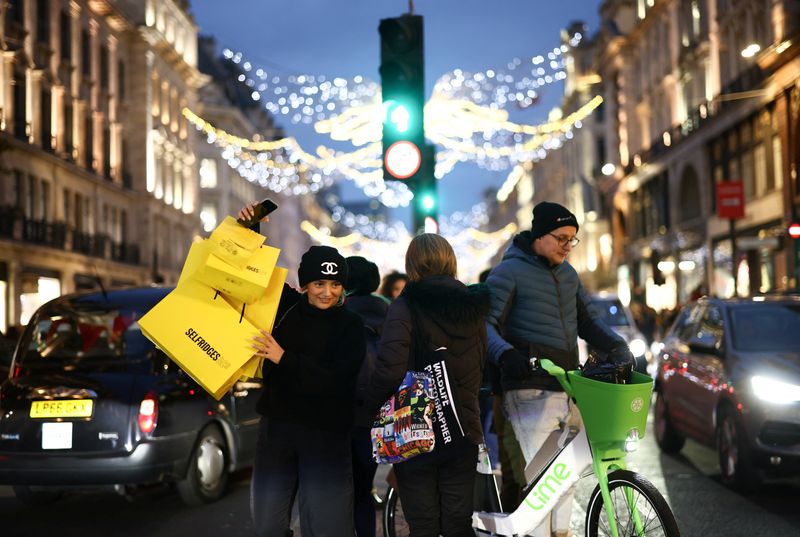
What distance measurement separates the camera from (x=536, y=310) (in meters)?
5.79

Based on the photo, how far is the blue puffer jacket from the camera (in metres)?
5.75

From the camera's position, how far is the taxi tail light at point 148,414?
7.94 metres

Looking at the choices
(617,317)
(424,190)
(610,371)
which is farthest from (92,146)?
(610,371)

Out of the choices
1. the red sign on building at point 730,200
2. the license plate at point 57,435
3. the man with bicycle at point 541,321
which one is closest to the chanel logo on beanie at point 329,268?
the man with bicycle at point 541,321

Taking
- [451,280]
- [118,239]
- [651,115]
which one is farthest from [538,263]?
[651,115]

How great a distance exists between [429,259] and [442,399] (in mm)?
643

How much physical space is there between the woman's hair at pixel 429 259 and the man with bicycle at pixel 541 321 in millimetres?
681

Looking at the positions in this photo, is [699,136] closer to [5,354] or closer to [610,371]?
[5,354]

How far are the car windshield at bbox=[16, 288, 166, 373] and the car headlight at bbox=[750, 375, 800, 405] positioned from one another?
4.77 m

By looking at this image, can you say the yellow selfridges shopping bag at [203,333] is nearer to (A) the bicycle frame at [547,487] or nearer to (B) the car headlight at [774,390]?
(A) the bicycle frame at [547,487]

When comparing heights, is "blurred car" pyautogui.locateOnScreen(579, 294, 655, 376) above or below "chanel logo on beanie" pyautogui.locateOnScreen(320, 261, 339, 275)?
below

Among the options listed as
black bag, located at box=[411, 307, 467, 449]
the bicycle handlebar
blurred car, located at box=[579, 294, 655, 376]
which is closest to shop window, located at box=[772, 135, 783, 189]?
blurred car, located at box=[579, 294, 655, 376]

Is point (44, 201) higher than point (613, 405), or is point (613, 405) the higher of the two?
point (44, 201)

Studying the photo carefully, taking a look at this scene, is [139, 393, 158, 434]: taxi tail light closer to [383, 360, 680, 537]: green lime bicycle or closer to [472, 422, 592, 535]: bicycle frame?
[383, 360, 680, 537]: green lime bicycle
